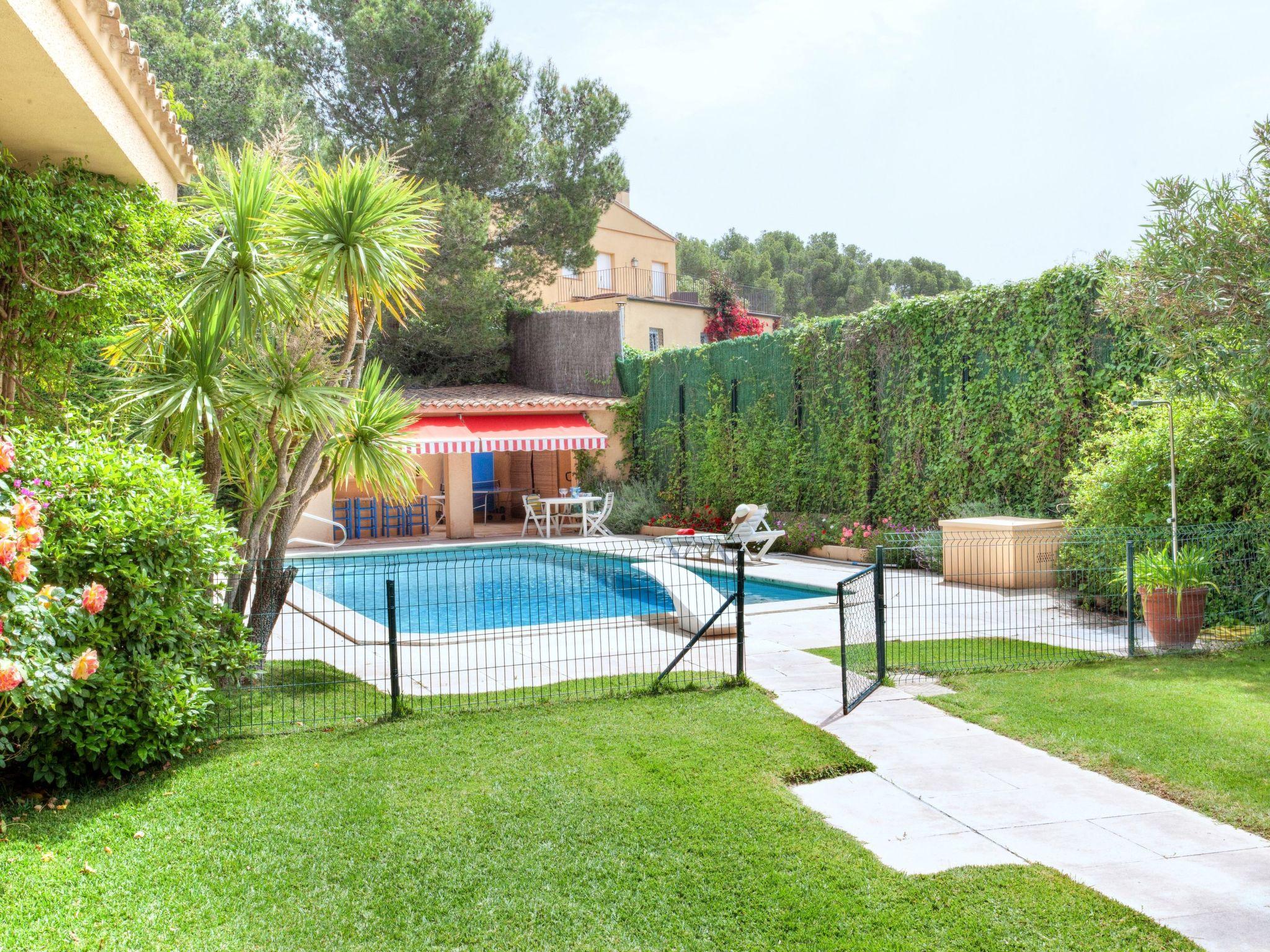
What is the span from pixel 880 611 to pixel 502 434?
1676cm

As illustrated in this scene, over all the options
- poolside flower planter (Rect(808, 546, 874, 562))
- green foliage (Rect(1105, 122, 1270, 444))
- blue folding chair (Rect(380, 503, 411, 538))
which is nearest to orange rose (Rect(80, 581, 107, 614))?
green foliage (Rect(1105, 122, 1270, 444))

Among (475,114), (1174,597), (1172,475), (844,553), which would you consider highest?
(475,114)

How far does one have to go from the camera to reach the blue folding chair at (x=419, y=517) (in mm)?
25083


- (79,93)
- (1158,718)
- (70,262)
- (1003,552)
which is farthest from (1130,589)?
(70,262)

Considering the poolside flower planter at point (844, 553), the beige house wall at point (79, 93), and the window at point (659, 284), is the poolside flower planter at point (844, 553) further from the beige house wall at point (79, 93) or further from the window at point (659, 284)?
the window at point (659, 284)

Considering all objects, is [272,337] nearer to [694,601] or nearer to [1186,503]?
[694,601]

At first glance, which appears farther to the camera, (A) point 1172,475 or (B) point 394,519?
(B) point 394,519

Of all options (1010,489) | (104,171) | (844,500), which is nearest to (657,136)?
(844,500)

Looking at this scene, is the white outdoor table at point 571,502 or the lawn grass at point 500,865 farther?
the white outdoor table at point 571,502

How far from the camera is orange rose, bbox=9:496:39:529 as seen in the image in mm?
4367

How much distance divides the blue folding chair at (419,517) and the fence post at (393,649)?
718 inches

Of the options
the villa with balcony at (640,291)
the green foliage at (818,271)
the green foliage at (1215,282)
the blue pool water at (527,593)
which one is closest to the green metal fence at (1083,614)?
the green foliage at (1215,282)

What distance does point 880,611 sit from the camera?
7.74 metres

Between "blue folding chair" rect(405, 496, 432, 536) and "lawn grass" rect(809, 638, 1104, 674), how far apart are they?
17.2m
